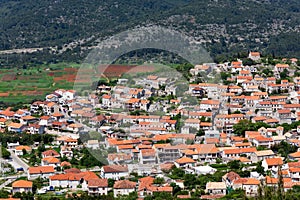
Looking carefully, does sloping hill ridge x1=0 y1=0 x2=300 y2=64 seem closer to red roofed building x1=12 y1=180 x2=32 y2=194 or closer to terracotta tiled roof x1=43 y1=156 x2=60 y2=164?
terracotta tiled roof x1=43 y1=156 x2=60 y2=164

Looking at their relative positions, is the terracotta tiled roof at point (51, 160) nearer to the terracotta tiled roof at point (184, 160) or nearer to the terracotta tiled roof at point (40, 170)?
the terracotta tiled roof at point (40, 170)

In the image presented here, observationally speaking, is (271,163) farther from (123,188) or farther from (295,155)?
(123,188)

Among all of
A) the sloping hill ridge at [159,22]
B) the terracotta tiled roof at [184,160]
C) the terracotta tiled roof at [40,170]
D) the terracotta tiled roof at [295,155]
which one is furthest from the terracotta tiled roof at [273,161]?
the sloping hill ridge at [159,22]

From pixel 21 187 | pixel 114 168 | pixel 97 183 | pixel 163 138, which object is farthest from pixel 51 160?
pixel 163 138

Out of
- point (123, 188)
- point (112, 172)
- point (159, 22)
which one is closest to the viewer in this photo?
point (123, 188)

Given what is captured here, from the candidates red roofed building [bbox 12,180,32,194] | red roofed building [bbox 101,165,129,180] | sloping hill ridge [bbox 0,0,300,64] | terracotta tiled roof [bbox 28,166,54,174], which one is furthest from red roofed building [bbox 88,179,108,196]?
sloping hill ridge [bbox 0,0,300,64]
